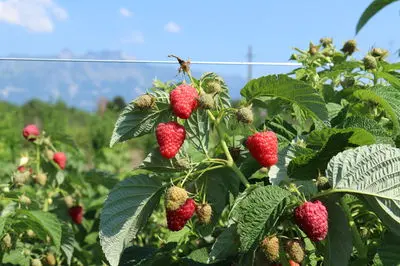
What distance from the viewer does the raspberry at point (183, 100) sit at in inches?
52.9

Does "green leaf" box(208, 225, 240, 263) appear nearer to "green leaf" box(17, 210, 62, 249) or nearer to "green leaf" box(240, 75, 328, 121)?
"green leaf" box(240, 75, 328, 121)

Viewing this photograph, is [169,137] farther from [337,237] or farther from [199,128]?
[337,237]

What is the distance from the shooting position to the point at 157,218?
10.0ft

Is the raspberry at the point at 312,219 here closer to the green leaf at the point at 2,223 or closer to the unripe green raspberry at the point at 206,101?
the unripe green raspberry at the point at 206,101

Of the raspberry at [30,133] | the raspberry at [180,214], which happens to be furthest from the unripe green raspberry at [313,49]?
the raspberry at [30,133]

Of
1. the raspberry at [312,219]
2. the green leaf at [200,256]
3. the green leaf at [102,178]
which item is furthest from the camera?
the green leaf at [102,178]

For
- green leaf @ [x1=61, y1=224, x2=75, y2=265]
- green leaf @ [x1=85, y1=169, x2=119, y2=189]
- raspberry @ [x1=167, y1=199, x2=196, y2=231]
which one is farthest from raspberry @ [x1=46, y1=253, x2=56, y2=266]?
raspberry @ [x1=167, y1=199, x2=196, y2=231]

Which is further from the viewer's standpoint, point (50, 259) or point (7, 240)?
point (50, 259)

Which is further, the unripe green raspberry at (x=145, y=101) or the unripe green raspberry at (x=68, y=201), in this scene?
the unripe green raspberry at (x=68, y=201)

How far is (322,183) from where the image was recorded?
1.31 metres

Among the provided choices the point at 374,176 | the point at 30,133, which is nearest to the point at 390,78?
the point at 374,176

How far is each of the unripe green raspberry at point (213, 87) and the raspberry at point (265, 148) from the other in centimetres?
13

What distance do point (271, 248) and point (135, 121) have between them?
44 cm

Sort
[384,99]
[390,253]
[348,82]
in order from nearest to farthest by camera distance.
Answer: [390,253] → [384,99] → [348,82]
